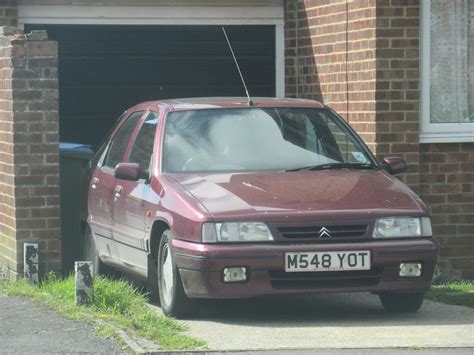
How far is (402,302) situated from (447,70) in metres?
3.25

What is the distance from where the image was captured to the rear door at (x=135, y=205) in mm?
9586

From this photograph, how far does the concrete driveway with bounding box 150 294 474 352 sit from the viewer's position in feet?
26.2

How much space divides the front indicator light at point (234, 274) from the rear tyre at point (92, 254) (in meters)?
2.50

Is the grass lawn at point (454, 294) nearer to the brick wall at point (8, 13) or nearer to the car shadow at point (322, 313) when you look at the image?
the car shadow at point (322, 313)

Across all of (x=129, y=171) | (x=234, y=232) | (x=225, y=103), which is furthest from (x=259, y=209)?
(x=225, y=103)

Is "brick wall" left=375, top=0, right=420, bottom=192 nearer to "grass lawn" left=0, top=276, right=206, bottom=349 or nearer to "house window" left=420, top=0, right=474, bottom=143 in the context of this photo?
"house window" left=420, top=0, right=474, bottom=143

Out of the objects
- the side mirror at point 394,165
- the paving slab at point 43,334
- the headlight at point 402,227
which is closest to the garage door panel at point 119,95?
the side mirror at point 394,165

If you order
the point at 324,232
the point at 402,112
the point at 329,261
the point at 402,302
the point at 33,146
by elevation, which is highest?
the point at 402,112

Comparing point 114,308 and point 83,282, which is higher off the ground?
point 83,282

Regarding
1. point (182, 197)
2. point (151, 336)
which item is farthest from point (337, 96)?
point (151, 336)

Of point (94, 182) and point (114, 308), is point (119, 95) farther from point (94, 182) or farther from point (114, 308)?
point (114, 308)

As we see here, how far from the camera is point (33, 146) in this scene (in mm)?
11164

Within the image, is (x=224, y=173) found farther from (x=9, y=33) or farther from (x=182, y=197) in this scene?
(x=9, y=33)

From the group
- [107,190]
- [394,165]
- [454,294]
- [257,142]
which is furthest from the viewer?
[107,190]
